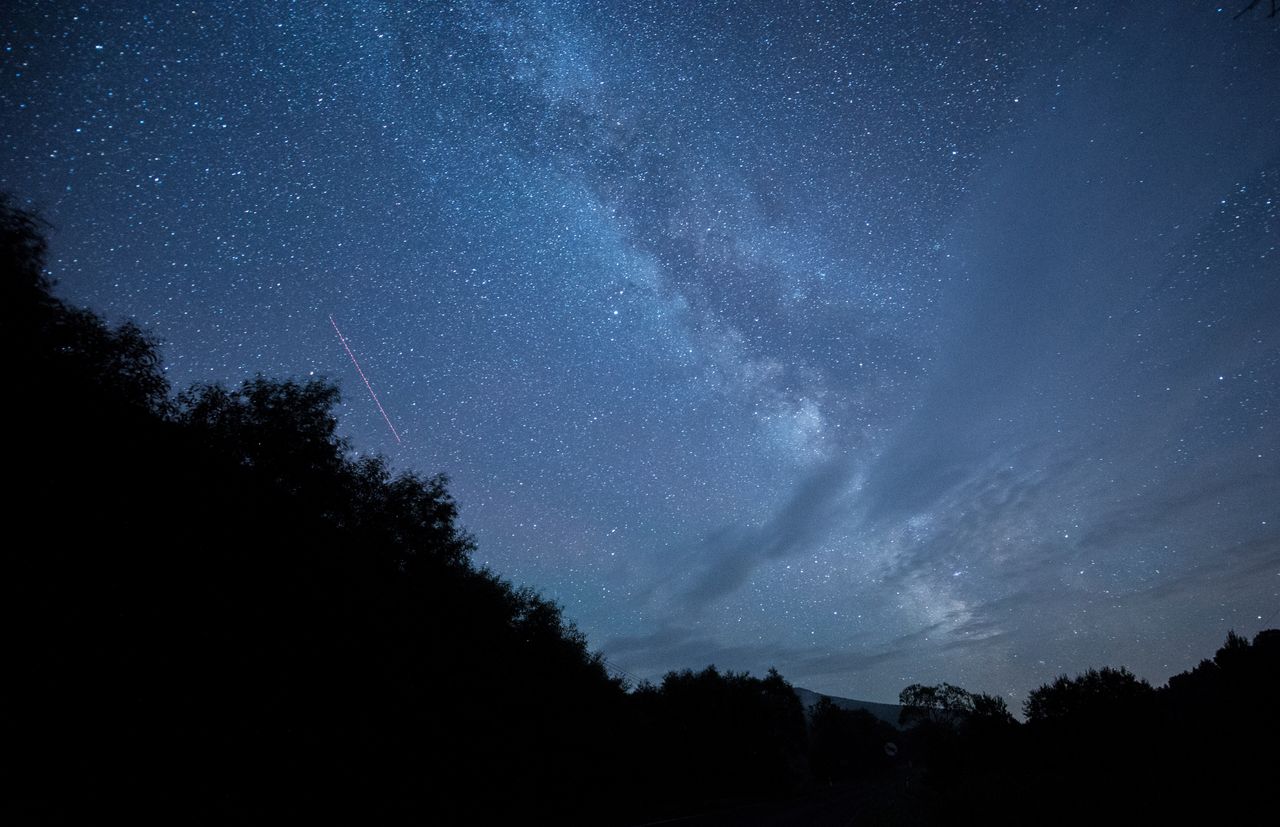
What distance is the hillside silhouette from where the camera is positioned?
10688 millimetres

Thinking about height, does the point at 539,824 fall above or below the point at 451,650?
below

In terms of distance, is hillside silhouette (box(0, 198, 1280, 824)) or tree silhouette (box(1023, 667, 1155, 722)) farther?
tree silhouette (box(1023, 667, 1155, 722))

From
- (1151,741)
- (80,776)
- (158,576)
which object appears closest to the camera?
(80,776)

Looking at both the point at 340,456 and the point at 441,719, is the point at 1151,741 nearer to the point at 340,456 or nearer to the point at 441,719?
the point at 441,719

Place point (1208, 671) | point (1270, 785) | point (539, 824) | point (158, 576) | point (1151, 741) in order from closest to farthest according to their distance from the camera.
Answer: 1. point (1270, 785)
2. point (158, 576)
3. point (1151, 741)
4. point (539, 824)
5. point (1208, 671)

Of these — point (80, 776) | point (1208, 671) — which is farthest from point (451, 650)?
point (1208, 671)

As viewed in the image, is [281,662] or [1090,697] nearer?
[281,662]

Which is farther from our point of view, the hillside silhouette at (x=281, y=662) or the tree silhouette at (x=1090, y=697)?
the tree silhouette at (x=1090, y=697)

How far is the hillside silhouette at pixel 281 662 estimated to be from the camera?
1069 centimetres

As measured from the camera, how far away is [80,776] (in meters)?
10.0

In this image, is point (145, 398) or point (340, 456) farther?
point (340, 456)

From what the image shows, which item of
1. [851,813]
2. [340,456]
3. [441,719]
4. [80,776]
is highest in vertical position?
[340,456]

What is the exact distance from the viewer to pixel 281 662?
15648 mm

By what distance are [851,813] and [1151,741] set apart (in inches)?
671
